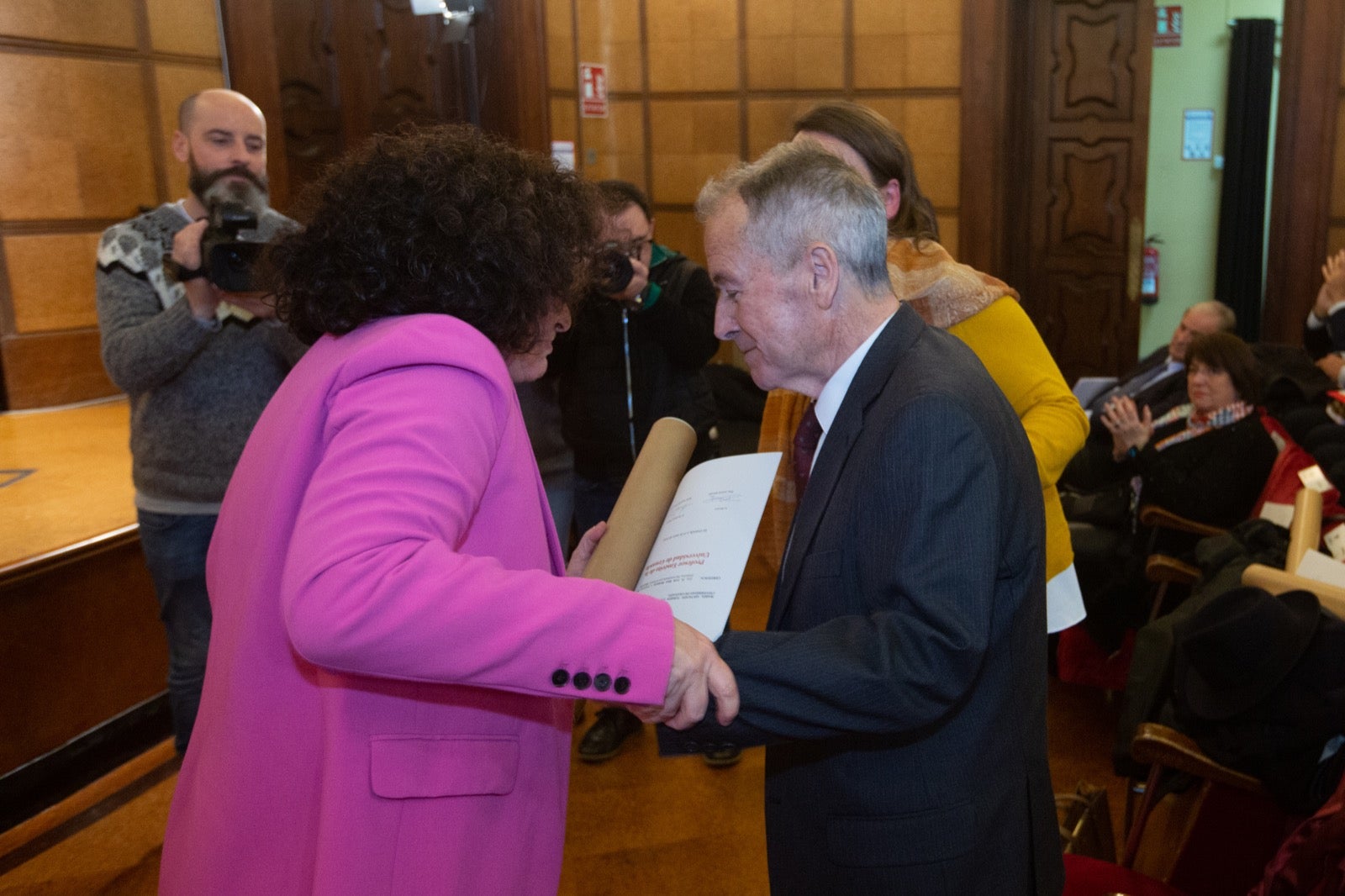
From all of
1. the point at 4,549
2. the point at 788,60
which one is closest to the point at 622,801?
the point at 4,549

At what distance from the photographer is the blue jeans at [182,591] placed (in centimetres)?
252

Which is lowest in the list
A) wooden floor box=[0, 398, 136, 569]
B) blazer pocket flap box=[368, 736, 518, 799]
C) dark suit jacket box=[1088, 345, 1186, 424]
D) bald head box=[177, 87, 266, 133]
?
wooden floor box=[0, 398, 136, 569]

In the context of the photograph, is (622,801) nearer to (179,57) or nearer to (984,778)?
(984,778)

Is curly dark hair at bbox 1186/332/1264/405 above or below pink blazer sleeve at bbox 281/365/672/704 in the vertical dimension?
below

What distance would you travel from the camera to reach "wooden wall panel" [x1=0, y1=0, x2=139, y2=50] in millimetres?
4539

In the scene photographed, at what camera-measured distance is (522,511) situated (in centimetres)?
107

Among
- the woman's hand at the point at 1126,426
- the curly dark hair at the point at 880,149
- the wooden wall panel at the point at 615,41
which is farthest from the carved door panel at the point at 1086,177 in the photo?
the curly dark hair at the point at 880,149

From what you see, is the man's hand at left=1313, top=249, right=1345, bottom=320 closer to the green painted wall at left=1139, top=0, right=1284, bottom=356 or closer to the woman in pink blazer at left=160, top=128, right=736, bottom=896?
the green painted wall at left=1139, top=0, right=1284, bottom=356

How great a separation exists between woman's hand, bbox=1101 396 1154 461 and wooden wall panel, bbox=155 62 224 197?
410cm

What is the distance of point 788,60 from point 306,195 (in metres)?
5.77

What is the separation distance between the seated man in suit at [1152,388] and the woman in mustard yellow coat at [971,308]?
7.11 ft

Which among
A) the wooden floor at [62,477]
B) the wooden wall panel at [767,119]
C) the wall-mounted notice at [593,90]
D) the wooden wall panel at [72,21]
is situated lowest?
the wooden floor at [62,477]

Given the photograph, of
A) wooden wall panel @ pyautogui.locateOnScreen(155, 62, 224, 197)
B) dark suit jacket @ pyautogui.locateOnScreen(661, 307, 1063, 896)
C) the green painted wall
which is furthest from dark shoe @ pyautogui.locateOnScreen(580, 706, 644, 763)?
the green painted wall

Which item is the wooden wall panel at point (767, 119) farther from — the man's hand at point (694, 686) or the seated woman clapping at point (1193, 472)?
the man's hand at point (694, 686)
